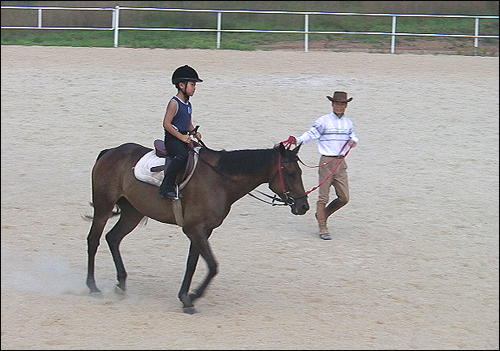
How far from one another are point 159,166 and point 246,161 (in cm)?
88

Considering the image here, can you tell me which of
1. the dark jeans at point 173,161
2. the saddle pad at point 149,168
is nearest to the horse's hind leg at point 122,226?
the saddle pad at point 149,168

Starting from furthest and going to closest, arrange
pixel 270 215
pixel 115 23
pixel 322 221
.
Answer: pixel 115 23 → pixel 270 215 → pixel 322 221

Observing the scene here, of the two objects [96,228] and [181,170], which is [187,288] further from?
[96,228]

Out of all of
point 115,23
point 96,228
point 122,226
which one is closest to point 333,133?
point 122,226

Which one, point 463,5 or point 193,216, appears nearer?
point 193,216

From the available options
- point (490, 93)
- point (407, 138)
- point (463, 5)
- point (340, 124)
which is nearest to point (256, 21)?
point (463, 5)

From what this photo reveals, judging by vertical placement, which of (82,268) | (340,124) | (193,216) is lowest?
(82,268)

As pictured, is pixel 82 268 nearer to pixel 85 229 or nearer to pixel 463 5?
pixel 85 229

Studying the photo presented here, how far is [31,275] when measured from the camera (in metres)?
7.92

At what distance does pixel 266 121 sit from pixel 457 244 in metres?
6.28

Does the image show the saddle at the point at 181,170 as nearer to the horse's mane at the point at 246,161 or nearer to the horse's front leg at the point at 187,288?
the horse's mane at the point at 246,161

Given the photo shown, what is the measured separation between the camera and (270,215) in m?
11.0

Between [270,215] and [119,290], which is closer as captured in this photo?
[119,290]

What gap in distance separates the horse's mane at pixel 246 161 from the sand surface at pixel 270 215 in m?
1.34
